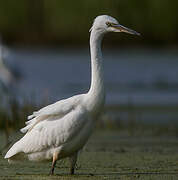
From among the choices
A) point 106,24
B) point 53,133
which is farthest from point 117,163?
point 106,24

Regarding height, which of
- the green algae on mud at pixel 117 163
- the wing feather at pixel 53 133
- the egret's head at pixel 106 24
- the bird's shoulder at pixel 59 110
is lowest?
the green algae on mud at pixel 117 163

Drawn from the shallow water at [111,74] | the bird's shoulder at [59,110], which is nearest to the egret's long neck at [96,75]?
the bird's shoulder at [59,110]

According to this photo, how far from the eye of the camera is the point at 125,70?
19.2 metres

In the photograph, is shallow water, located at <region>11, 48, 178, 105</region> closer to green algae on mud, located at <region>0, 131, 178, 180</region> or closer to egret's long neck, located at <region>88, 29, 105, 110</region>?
green algae on mud, located at <region>0, 131, 178, 180</region>

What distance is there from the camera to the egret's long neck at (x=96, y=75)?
5.56 metres

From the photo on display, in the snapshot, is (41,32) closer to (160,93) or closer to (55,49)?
(55,49)

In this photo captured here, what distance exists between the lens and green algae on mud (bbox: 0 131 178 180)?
5730 mm

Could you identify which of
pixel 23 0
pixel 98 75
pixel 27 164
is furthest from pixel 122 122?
pixel 23 0

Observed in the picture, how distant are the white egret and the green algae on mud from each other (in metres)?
0.21

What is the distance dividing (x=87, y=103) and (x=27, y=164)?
3.78ft

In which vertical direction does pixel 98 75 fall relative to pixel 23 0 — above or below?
above

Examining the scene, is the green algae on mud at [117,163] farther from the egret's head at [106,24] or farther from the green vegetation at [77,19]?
the green vegetation at [77,19]

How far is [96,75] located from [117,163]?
1162 millimetres

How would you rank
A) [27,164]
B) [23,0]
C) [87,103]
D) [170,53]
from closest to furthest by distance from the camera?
1. [87,103]
2. [27,164]
3. [170,53]
4. [23,0]
